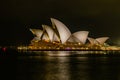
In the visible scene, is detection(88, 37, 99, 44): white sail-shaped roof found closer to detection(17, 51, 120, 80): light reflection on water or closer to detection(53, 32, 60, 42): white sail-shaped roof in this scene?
detection(53, 32, 60, 42): white sail-shaped roof

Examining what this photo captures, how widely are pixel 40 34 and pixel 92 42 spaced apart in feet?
69.1

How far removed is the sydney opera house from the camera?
88.8 m

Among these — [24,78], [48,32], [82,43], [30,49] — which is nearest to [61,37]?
[48,32]

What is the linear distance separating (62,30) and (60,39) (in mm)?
8129

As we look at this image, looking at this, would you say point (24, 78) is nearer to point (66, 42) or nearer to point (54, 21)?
point (54, 21)

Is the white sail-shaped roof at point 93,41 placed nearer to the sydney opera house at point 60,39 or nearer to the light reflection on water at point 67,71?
the sydney opera house at point 60,39

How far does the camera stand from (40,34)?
330ft

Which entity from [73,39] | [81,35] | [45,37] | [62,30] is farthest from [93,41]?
[62,30]

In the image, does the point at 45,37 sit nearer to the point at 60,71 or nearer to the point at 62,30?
the point at 62,30

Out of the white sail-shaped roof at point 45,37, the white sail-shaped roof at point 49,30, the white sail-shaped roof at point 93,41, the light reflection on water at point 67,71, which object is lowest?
the light reflection on water at point 67,71

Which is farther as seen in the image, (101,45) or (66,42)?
(101,45)

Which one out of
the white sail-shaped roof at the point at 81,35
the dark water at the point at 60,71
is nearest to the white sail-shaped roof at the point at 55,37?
the white sail-shaped roof at the point at 81,35

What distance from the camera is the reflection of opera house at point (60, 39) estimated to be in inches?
3497

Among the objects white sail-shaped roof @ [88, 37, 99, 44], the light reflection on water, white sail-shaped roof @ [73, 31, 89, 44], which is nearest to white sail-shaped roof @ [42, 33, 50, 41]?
white sail-shaped roof @ [73, 31, 89, 44]
